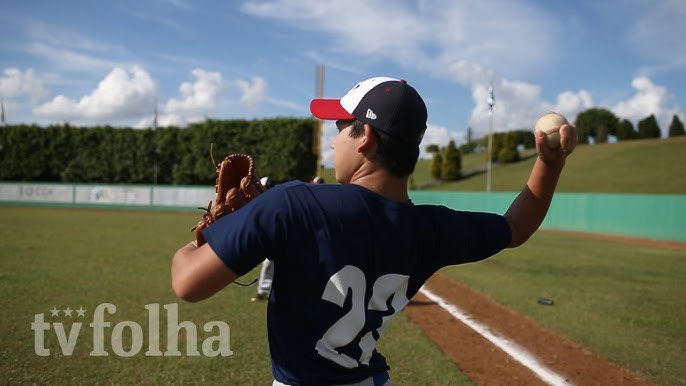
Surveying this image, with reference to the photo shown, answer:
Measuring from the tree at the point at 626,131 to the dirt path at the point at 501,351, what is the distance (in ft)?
248

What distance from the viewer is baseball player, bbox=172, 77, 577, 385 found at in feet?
5.41

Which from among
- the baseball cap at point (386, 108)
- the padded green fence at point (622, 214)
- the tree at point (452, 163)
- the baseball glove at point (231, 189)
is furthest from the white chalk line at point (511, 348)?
the tree at point (452, 163)

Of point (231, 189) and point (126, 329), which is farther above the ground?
point (231, 189)

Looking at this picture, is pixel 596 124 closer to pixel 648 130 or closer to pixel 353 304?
pixel 648 130

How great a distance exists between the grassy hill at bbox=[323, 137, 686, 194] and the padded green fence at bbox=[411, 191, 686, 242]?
21269mm

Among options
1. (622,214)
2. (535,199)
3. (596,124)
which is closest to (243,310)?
(535,199)

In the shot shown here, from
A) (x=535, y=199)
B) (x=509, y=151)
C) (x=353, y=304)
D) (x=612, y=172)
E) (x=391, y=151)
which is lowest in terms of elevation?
(x=353, y=304)

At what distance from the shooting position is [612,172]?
58.4 meters

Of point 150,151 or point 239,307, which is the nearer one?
point 239,307

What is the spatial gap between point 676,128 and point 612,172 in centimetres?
1970

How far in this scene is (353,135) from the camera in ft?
6.20

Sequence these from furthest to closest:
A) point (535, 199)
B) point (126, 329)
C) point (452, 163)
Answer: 1. point (452, 163)
2. point (126, 329)
3. point (535, 199)

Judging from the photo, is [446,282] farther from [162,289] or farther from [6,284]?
[6,284]

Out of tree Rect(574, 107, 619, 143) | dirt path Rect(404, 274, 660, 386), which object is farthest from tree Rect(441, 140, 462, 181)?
dirt path Rect(404, 274, 660, 386)
